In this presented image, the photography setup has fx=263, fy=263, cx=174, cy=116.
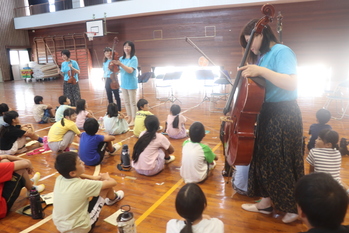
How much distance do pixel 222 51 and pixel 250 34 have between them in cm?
1064

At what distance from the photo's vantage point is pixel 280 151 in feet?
6.48

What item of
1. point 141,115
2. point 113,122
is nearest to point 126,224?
point 141,115

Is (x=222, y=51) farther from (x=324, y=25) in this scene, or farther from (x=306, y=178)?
(x=306, y=178)

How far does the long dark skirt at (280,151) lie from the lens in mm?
1931

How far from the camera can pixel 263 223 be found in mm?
2264

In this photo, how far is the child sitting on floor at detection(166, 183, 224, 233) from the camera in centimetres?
150

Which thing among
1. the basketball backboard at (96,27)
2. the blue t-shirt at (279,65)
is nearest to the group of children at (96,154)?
the blue t-shirt at (279,65)

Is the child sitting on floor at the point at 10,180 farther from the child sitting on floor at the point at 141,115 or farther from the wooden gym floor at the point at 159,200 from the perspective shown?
the child sitting on floor at the point at 141,115

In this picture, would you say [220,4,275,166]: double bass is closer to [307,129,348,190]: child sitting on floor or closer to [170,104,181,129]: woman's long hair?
[307,129,348,190]: child sitting on floor

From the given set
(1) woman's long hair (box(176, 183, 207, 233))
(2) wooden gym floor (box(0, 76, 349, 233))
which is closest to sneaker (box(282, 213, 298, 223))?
(2) wooden gym floor (box(0, 76, 349, 233))

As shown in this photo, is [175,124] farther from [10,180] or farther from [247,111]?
[247,111]

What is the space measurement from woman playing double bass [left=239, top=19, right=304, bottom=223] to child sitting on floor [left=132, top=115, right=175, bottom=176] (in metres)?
1.39

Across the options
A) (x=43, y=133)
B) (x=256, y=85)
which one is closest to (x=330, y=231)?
(x=256, y=85)

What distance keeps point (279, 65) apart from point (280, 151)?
2.09ft
